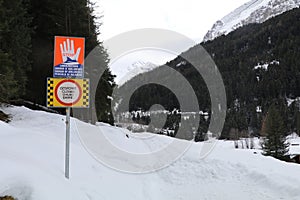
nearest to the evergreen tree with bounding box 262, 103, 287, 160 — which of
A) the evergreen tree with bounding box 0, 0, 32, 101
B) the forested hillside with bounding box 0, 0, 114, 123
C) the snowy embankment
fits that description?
the forested hillside with bounding box 0, 0, 114, 123

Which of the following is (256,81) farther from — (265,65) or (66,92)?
(66,92)

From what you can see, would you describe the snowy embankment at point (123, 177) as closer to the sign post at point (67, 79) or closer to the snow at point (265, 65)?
the sign post at point (67, 79)

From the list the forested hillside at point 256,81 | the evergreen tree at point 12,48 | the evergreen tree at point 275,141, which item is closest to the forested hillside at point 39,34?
the evergreen tree at point 12,48

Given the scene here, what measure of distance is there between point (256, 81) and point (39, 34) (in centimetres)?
14703

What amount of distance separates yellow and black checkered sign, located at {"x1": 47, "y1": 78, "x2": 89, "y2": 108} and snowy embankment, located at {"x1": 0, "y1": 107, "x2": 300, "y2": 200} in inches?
53.2

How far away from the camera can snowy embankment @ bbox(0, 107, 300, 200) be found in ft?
15.2

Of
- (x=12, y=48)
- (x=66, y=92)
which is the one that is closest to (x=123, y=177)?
(x=66, y=92)

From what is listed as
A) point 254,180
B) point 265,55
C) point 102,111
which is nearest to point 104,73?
point 102,111

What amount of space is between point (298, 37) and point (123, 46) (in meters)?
178

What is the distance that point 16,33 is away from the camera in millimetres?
13664

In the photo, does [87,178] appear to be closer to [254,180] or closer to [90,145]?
[90,145]

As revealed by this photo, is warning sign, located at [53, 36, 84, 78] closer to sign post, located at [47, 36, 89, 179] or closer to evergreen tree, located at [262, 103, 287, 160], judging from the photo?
sign post, located at [47, 36, 89, 179]

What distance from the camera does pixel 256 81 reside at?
490 feet

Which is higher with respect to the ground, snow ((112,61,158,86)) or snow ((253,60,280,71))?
snow ((253,60,280,71))
